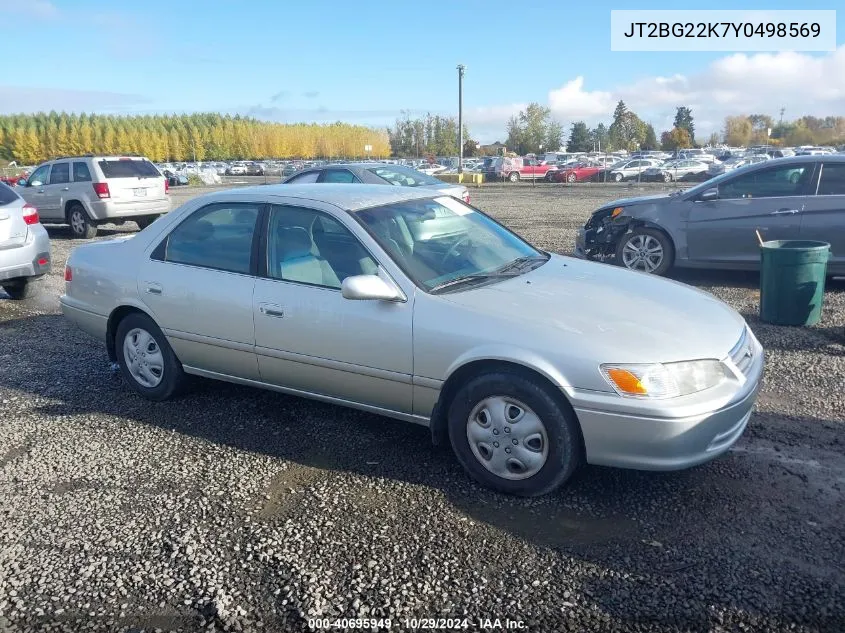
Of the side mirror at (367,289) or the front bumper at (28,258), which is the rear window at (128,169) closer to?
the front bumper at (28,258)

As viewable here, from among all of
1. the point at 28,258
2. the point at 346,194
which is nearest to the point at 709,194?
the point at 346,194

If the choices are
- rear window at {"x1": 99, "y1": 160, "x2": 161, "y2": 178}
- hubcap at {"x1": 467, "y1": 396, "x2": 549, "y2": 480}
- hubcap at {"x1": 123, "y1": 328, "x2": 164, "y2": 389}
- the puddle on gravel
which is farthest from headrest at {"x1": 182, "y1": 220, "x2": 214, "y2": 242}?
rear window at {"x1": 99, "y1": 160, "x2": 161, "y2": 178}

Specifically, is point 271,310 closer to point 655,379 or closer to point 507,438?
point 507,438

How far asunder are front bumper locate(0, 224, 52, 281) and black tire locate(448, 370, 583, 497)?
21.5ft

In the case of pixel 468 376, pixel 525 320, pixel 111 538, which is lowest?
pixel 111 538

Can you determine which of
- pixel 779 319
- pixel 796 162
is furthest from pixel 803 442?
pixel 796 162

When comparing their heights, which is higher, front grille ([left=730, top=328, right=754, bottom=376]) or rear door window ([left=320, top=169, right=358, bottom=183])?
rear door window ([left=320, top=169, right=358, bottom=183])

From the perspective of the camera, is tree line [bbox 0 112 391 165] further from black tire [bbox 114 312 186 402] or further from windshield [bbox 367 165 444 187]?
black tire [bbox 114 312 186 402]

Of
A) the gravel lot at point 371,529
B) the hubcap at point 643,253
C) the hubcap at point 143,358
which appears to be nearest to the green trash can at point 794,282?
the gravel lot at point 371,529

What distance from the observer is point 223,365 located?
4828 mm

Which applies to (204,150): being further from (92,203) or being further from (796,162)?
(796,162)

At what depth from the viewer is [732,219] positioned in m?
8.70

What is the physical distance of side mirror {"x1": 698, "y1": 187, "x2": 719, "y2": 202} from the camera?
8.88 m

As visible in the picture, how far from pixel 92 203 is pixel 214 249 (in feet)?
37.4
